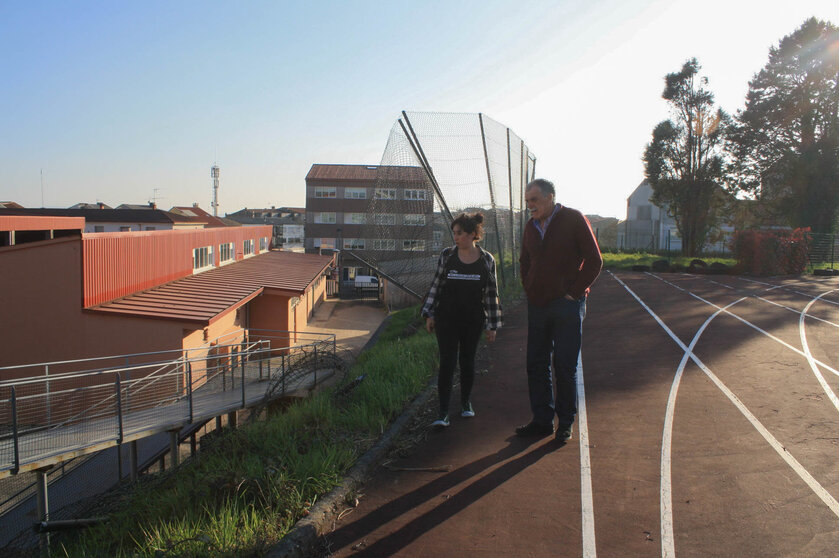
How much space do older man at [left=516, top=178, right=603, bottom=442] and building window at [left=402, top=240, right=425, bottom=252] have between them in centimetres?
760

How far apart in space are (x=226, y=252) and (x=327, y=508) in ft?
87.9

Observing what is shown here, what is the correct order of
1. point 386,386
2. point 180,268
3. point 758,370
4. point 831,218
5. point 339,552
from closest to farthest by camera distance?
point 339,552, point 386,386, point 758,370, point 180,268, point 831,218

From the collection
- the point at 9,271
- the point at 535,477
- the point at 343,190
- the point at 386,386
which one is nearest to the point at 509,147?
the point at 386,386

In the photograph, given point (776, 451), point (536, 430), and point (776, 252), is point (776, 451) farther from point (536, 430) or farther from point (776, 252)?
point (776, 252)

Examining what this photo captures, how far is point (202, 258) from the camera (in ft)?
77.9

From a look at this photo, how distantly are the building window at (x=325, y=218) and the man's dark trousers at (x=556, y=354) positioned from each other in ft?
195

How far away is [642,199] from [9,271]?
57.2 meters

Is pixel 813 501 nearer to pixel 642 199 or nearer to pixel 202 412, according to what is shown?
pixel 202 412

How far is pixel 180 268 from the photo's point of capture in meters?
20.4

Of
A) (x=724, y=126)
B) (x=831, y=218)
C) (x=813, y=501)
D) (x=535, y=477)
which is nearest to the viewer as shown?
(x=813, y=501)

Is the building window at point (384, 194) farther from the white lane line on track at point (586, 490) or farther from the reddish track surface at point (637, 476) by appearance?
the white lane line on track at point (586, 490)

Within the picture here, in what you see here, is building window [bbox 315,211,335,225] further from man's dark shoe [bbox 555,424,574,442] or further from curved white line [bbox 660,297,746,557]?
man's dark shoe [bbox 555,424,574,442]

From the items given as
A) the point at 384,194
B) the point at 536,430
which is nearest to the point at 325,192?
the point at 384,194

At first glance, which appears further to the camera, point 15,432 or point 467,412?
point 15,432
